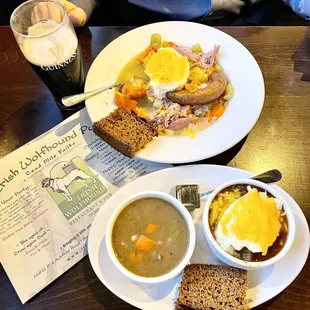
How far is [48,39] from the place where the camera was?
1.20 m

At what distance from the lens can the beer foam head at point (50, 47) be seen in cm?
120

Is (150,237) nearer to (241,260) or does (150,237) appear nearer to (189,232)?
(189,232)

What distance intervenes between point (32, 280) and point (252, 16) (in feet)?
4.39

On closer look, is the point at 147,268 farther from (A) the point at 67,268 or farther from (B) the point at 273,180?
(B) the point at 273,180

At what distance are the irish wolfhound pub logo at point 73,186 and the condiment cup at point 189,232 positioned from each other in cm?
18

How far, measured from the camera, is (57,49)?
1.22 meters

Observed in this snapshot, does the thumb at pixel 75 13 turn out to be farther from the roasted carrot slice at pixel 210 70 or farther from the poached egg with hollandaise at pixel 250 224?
the poached egg with hollandaise at pixel 250 224

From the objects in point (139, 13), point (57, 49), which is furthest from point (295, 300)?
point (139, 13)

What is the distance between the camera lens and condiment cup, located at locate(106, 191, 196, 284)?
98cm

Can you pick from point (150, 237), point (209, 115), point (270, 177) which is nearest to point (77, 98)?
point (209, 115)

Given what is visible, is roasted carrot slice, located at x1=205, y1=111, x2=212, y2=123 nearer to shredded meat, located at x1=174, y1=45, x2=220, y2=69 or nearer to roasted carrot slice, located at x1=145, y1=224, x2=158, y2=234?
shredded meat, located at x1=174, y1=45, x2=220, y2=69

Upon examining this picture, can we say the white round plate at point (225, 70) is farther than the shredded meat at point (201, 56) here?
No

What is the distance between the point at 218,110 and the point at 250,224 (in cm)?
46

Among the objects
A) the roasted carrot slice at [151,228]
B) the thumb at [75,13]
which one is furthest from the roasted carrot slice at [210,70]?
the roasted carrot slice at [151,228]
